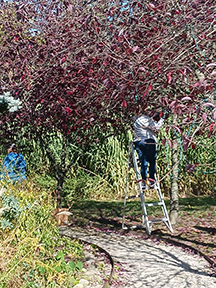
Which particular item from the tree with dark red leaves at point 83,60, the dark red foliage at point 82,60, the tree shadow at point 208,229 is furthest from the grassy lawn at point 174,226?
the dark red foliage at point 82,60

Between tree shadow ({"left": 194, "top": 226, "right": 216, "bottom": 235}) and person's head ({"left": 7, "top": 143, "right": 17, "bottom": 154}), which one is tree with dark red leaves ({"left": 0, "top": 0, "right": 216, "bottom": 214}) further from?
tree shadow ({"left": 194, "top": 226, "right": 216, "bottom": 235})

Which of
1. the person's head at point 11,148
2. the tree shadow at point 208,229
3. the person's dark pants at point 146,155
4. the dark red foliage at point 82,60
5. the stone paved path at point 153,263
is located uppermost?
the dark red foliage at point 82,60

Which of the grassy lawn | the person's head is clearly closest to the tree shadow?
the grassy lawn

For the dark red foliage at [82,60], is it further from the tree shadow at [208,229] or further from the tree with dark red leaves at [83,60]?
the tree shadow at [208,229]

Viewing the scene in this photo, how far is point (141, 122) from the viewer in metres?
6.67

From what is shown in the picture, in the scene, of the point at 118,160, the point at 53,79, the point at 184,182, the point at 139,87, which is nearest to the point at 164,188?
the point at 184,182

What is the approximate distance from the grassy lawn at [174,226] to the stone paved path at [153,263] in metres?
0.39

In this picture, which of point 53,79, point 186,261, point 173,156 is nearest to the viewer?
point 186,261

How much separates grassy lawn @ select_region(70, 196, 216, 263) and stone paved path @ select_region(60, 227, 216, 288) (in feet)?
1.29

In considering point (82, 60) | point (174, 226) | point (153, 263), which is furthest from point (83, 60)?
point (174, 226)

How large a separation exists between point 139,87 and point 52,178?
6430mm

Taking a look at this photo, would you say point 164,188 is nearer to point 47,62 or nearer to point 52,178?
point 52,178

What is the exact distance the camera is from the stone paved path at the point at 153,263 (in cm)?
465

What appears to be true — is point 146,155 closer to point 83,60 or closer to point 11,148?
point 83,60
